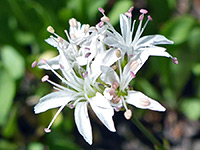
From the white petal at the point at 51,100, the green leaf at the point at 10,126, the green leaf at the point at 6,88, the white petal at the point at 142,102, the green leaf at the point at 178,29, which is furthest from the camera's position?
the green leaf at the point at 10,126

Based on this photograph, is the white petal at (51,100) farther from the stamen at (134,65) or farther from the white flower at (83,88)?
the stamen at (134,65)

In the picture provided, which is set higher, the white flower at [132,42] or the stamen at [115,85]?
the white flower at [132,42]

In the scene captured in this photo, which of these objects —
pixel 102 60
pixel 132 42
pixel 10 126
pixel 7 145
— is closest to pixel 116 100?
pixel 102 60

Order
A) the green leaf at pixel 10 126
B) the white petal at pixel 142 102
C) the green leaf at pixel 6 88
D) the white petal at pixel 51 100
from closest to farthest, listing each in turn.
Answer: the white petal at pixel 142 102 → the white petal at pixel 51 100 → the green leaf at pixel 6 88 → the green leaf at pixel 10 126

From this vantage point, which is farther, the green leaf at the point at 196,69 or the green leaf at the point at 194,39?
the green leaf at the point at 196,69

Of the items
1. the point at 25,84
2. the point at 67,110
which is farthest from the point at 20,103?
the point at 67,110

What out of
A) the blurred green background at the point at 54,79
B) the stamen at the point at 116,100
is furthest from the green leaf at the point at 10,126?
the stamen at the point at 116,100
